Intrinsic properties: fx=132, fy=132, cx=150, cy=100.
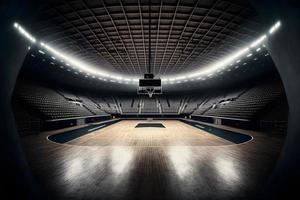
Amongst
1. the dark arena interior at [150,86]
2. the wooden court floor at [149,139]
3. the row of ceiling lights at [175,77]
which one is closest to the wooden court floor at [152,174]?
the dark arena interior at [150,86]

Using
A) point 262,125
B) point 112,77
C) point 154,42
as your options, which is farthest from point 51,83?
point 262,125

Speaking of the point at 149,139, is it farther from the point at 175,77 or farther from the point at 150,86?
the point at 175,77

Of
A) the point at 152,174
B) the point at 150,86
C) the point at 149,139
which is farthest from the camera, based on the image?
the point at 150,86

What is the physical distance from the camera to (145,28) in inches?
454

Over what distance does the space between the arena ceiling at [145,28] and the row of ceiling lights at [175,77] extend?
970 mm

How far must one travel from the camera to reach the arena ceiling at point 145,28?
915cm

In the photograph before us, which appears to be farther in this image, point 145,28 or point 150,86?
point 150,86

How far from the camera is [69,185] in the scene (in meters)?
3.51

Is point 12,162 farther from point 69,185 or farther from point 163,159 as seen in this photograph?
point 163,159

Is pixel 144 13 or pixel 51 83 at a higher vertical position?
pixel 144 13

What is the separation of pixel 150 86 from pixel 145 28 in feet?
16.6

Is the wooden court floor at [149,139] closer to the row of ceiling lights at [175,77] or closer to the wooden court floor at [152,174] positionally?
the wooden court floor at [152,174]

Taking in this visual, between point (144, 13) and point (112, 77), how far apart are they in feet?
52.2

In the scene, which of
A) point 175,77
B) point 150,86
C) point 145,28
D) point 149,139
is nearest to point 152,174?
point 149,139
